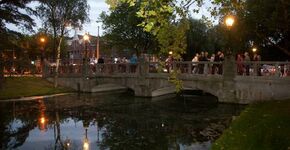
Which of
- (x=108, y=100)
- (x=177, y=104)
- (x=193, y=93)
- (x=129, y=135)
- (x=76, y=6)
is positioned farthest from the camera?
(x=76, y=6)

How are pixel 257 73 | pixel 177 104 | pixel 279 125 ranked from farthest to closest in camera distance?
pixel 177 104, pixel 257 73, pixel 279 125

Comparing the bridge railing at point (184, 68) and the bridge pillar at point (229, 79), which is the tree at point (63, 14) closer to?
the bridge railing at point (184, 68)

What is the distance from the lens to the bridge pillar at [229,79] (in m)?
29.7

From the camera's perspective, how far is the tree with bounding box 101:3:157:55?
55375mm

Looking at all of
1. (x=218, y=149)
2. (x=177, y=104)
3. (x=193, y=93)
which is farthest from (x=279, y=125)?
(x=193, y=93)

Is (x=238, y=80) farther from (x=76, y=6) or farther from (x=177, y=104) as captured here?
(x=76, y=6)

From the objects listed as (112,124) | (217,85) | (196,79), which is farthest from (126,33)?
(112,124)

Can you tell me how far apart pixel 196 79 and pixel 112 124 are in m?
11.2

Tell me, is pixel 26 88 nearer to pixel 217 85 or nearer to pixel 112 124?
pixel 112 124

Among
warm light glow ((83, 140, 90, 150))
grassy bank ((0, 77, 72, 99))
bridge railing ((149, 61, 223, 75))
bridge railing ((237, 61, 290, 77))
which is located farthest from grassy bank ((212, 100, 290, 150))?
grassy bank ((0, 77, 72, 99))

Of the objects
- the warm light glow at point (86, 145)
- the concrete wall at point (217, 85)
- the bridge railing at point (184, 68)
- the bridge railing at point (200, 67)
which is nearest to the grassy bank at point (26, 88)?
the bridge railing at point (184, 68)

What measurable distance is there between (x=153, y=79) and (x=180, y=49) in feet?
75.2

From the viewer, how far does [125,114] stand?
26297mm

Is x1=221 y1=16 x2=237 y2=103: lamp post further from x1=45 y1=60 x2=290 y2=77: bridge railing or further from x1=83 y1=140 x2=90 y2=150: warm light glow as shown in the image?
x1=83 y1=140 x2=90 y2=150: warm light glow
